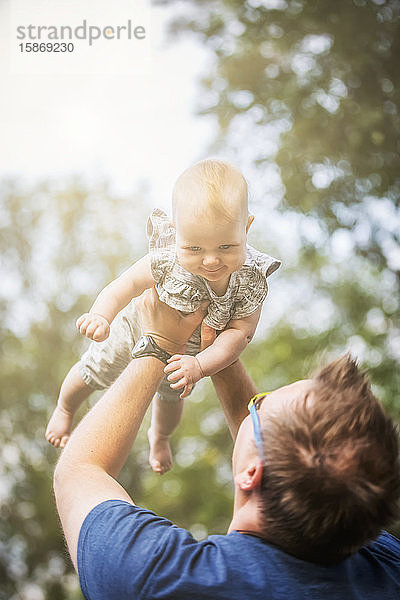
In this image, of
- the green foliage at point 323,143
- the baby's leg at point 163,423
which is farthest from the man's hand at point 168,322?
the green foliage at point 323,143

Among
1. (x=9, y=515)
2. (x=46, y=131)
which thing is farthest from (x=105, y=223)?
(x=9, y=515)

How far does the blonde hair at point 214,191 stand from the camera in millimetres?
1185

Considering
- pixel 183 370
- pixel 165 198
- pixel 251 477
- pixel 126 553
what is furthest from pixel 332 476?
pixel 165 198

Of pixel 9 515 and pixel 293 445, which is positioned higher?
pixel 293 445

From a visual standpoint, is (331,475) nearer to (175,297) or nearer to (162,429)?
(175,297)

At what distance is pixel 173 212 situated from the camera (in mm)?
1250

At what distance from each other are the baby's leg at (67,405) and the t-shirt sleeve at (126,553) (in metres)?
0.65

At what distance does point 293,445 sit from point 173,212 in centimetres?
61

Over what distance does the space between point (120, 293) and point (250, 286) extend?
259mm

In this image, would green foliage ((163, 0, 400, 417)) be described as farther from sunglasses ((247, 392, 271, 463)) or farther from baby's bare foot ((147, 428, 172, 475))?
sunglasses ((247, 392, 271, 463))

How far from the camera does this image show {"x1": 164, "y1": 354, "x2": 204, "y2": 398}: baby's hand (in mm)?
1143

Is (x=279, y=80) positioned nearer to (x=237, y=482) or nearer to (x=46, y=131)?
(x=46, y=131)

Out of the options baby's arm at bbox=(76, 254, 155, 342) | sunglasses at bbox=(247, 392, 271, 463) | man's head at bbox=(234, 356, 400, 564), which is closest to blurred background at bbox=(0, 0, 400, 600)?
baby's arm at bbox=(76, 254, 155, 342)

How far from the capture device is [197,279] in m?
1.23
